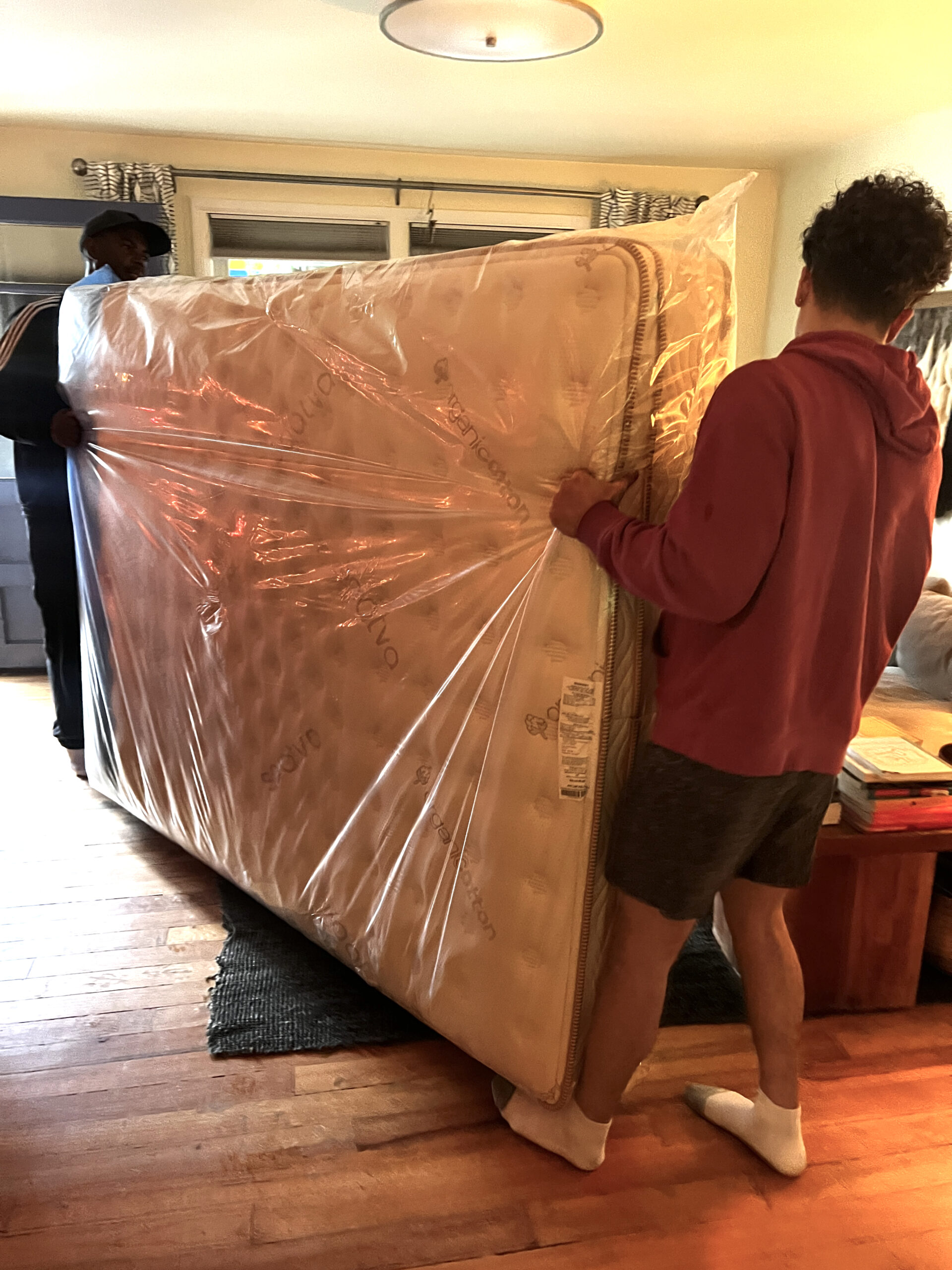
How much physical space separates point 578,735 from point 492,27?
192cm

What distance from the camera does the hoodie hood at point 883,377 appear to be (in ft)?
3.29

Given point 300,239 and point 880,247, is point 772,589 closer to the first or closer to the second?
point 880,247

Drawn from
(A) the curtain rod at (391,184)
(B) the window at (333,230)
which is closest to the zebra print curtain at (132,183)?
(A) the curtain rod at (391,184)

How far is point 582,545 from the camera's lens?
118cm

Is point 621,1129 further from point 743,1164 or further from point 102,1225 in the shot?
point 102,1225

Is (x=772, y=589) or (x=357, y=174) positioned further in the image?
(x=357, y=174)

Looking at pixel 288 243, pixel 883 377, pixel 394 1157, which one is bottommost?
pixel 394 1157

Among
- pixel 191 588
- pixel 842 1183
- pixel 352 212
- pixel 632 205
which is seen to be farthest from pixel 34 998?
pixel 632 205

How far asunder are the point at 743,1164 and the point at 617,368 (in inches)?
47.4

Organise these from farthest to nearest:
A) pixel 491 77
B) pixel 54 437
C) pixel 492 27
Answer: pixel 491 77 → pixel 492 27 → pixel 54 437

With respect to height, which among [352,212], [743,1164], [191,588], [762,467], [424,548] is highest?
[352,212]

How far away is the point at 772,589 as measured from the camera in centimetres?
104

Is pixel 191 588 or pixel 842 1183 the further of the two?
pixel 191 588

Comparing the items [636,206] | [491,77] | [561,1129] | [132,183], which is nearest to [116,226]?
[491,77]
